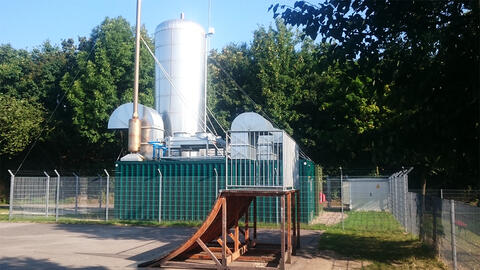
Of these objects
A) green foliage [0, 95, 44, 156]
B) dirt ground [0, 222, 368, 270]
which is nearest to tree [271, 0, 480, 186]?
dirt ground [0, 222, 368, 270]

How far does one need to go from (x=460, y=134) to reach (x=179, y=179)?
40.3ft

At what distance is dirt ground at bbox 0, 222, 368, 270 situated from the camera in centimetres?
1003

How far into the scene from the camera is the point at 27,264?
394 inches

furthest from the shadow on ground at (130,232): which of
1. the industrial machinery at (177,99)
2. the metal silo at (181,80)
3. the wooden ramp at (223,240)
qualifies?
the metal silo at (181,80)

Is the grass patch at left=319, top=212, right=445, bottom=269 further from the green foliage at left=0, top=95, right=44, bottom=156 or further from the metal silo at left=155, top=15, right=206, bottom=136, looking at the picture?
the green foliage at left=0, top=95, right=44, bottom=156

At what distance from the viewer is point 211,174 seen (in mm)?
18312

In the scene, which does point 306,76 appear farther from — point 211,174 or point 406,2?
point 406,2

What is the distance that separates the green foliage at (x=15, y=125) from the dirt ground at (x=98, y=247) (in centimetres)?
1390

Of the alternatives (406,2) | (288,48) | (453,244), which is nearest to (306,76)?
(288,48)

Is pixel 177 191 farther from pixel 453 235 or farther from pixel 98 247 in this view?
pixel 453 235

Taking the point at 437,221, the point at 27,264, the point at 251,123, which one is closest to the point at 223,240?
the point at 27,264

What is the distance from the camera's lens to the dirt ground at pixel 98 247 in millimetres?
10031

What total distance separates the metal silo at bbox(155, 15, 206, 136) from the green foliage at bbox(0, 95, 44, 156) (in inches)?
636

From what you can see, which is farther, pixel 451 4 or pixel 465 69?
pixel 451 4
